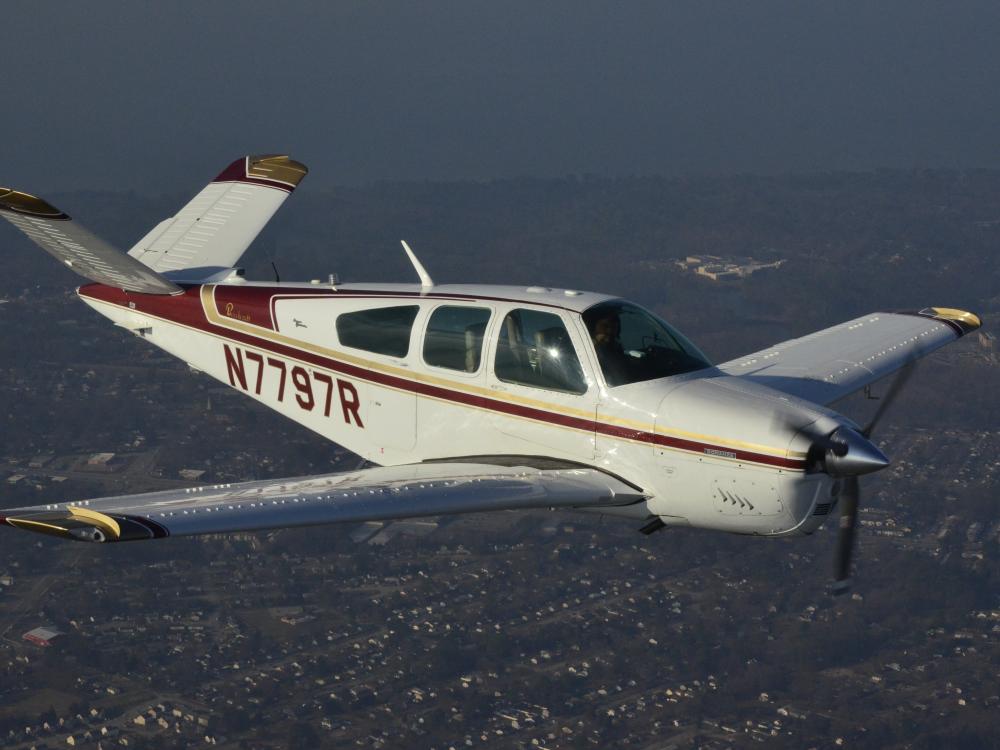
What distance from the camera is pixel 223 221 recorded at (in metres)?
23.2

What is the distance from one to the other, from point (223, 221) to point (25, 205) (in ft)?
26.3

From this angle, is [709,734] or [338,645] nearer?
[709,734]

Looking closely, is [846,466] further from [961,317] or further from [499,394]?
[961,317]

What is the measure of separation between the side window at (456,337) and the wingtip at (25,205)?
524 centimetres

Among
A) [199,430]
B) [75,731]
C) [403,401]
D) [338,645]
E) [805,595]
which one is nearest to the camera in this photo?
[403,401]

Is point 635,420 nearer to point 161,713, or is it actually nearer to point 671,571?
point 161,713

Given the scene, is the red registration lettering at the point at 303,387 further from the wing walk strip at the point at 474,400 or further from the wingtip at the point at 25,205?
the wingtip at the point at 25,205

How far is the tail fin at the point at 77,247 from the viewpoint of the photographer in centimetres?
1532

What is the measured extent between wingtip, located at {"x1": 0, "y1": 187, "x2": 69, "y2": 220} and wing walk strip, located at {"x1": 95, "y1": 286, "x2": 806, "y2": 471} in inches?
192

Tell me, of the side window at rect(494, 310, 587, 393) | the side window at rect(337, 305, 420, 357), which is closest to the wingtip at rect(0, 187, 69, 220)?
the side window at rect(337, 305, 420, 357)

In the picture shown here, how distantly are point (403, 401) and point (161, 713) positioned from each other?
31828 millimetres

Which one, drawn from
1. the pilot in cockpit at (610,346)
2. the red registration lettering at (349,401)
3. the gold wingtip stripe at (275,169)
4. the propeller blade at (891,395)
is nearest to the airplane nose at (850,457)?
the propeller blade at (891,395)

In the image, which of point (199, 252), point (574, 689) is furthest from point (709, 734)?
→ point (199, 252)

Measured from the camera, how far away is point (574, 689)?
45625mm
